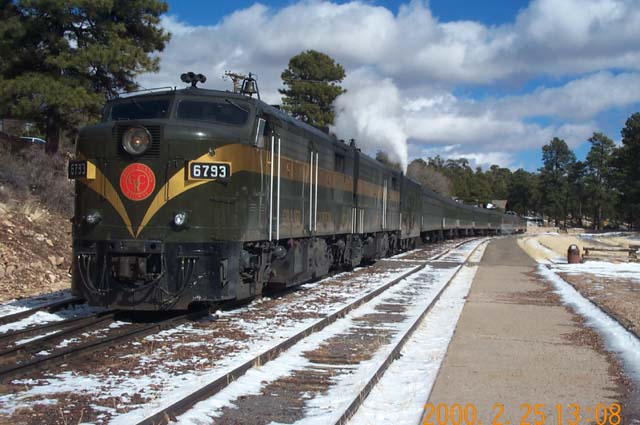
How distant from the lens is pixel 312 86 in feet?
145

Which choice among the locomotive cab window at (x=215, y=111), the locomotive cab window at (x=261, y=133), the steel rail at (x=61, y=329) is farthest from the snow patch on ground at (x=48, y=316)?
the locomotive cab window at (x=261, y=133)

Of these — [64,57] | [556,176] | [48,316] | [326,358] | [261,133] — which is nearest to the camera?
[326,358]

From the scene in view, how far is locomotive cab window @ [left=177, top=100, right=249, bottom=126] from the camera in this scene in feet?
33.8

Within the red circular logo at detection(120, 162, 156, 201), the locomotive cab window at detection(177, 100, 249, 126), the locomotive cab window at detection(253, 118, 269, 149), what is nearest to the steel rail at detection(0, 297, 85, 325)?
the red circular logo at detection(120, 162, 156, 201)

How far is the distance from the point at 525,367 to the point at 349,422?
3.13 m

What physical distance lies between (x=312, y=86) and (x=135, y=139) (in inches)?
1405

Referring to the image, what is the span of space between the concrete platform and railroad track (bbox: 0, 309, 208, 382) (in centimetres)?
389

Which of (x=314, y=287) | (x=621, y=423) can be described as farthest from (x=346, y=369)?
(x=314, y=287)

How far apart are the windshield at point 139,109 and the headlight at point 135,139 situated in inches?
31.4

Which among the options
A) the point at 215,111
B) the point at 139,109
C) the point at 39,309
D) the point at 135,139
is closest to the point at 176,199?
the point at 135,139

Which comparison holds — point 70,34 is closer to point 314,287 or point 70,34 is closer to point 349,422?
point 314,287

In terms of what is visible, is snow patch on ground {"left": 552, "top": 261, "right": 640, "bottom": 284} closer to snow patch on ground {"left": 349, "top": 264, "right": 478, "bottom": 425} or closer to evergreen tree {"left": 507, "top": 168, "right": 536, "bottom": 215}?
snow patch on ground {"left": 349, "top": 264, "right": 478, "bottom": 425}

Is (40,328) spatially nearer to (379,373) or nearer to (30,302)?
(30,302)

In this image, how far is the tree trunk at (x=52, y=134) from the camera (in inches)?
797
